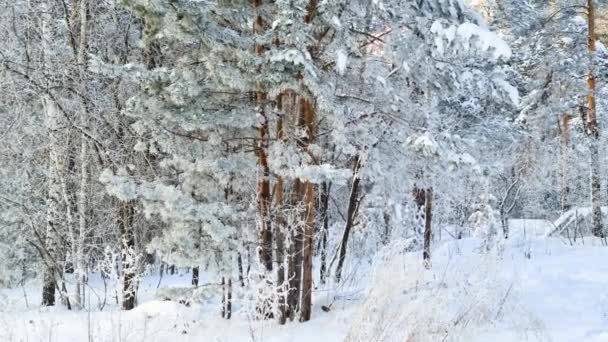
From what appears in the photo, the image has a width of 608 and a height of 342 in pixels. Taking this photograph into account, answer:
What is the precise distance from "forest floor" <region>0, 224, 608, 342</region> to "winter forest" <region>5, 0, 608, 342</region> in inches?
1.2

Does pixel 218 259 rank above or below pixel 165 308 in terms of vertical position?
above

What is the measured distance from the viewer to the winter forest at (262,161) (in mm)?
4648

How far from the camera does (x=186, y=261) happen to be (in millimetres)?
5938

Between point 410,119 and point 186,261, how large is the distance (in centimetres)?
324

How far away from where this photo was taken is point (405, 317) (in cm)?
367

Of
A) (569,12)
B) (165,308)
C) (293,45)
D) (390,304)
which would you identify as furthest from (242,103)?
(569,12)

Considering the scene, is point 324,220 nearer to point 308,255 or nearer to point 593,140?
point 308,255

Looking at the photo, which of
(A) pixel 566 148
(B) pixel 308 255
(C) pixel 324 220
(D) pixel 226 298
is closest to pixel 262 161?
(B) pixel 308 255

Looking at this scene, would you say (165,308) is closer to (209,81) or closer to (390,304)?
(209,81)

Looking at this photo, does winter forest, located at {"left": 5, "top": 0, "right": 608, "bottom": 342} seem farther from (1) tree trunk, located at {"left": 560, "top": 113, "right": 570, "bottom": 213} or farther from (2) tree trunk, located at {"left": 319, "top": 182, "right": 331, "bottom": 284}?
(1) tree trunk, located at {"left": 560, "top": 113, "right": 570, "bottom": 213}

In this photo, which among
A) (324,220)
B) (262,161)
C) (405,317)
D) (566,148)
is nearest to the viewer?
(405,317)

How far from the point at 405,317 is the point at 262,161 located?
9.65 feet

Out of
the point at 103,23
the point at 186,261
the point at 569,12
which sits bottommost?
the point at 186,261

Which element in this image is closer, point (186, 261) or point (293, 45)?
point (293, 45)
